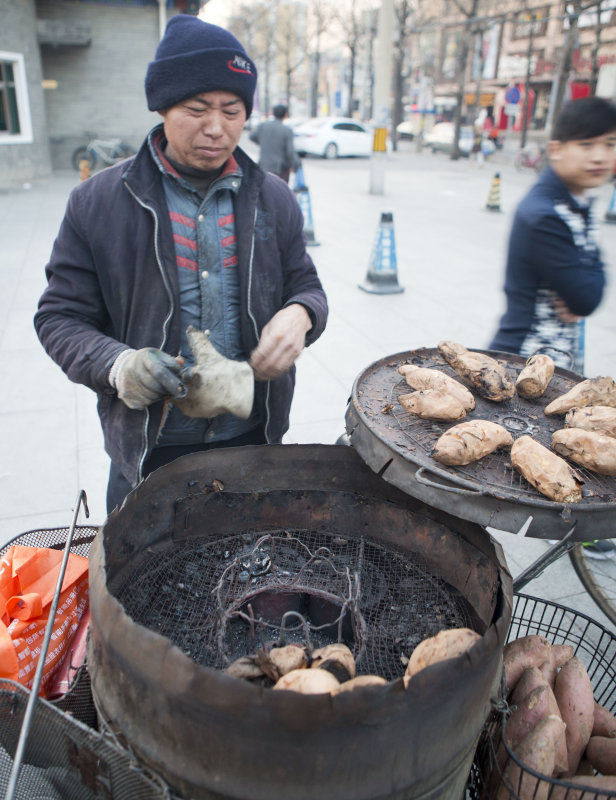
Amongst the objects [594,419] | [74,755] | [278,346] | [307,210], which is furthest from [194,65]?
[307,210]

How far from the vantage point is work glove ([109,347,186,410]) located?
1.55 metres

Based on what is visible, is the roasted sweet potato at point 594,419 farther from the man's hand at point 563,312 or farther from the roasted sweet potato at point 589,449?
the man's hand at point 563,312

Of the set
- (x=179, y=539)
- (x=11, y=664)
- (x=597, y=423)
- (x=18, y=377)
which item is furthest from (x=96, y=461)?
(x=597, y=423)

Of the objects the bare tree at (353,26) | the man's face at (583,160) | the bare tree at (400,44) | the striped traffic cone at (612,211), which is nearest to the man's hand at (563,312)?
the man's face at (583,160)

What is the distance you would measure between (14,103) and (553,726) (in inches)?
692

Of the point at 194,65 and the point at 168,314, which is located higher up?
the point at 194,65

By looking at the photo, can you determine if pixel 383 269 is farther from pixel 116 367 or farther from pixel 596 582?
pixel 116 367

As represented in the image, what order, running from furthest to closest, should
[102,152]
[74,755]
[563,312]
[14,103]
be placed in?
[102,152] → [14,103] → [563,312] → [74,755]

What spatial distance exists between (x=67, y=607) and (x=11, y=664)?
0.76 ft

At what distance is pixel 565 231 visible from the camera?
8.05 feet

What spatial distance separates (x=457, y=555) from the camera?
1.79m

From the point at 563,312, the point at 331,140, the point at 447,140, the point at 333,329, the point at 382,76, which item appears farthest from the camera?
the point at 447,140

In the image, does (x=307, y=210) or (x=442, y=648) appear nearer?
(x=442, y=648)

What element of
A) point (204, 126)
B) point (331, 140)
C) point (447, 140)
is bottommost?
point (331, 140)
